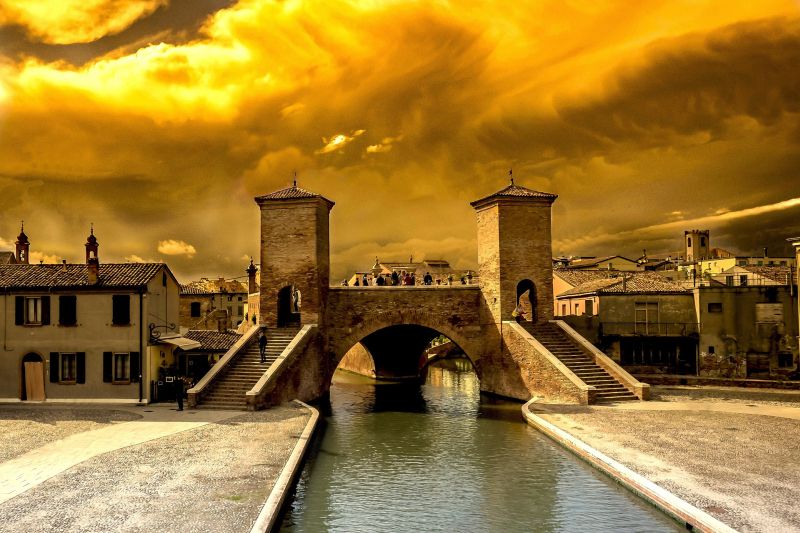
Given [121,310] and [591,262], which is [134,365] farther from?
[591,262]

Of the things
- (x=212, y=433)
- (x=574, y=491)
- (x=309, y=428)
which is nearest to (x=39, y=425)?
(x=212, y=433)

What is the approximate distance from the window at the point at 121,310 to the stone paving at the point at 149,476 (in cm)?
556

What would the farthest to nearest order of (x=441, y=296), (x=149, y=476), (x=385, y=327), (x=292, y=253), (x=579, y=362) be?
(x=441, y=296) < (x=385, y=327) < (x=292, y=253) < (x=579, y=362) < (x=149, y=476)

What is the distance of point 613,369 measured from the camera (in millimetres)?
27500

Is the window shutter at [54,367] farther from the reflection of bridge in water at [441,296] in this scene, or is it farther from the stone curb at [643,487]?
the stone curb at [643,487]

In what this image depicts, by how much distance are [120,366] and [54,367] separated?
2.62 metres

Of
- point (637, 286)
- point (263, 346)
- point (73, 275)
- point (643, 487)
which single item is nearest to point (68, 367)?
point (73, 275)

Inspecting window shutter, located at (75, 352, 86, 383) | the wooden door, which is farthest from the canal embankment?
the wooden door

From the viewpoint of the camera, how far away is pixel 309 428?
20.4 m

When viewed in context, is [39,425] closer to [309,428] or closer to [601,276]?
[309,428]

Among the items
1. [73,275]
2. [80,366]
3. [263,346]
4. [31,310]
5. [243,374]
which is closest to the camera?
[80,366]

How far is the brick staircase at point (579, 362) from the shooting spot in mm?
25895

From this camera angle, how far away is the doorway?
2591 centimetres

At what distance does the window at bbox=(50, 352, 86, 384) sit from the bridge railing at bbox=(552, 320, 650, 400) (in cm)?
2073
